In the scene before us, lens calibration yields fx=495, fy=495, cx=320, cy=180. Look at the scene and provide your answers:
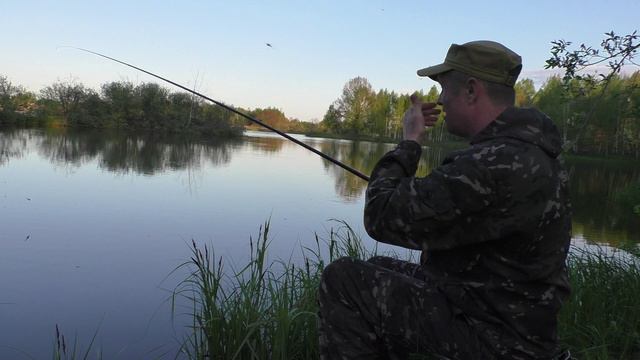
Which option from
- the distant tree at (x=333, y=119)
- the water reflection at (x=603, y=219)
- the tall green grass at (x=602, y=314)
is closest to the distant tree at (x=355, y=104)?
the distant tree at (x=333, y=119)

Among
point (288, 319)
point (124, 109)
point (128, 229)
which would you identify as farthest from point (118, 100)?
point (288, 319)

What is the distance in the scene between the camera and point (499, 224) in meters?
1.66

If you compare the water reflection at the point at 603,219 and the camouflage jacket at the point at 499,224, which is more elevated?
the camouflage jacket at the point at 499,224

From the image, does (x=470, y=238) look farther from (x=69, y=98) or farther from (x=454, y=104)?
(x=69, y=98)

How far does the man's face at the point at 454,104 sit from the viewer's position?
1.92 meters

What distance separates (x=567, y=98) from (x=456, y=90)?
10.9 ft

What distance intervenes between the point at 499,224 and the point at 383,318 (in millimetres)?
598

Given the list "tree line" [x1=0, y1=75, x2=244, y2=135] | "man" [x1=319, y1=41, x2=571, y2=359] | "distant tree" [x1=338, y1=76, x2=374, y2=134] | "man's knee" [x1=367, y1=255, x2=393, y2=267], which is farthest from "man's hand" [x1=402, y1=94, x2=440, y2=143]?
"distant tree" [x1=338, y1=76, x2=374, y2=134]

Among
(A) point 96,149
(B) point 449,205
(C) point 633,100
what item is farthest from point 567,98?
(A) point 96,149

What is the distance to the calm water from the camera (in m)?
4.73

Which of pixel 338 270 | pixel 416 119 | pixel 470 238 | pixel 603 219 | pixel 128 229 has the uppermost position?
pixel 416 119

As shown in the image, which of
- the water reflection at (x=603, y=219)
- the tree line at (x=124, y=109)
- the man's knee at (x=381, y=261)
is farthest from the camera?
the tree line at (x=124, y=109)

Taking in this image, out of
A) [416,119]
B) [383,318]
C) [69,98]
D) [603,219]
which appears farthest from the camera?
[69,98]

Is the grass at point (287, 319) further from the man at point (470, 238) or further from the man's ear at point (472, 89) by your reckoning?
the man's ear at point (472, 89)
